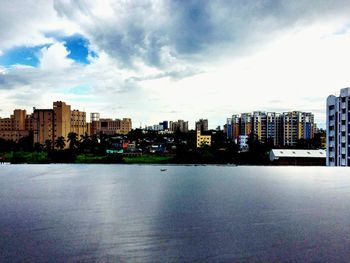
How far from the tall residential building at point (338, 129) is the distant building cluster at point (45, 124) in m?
66.2

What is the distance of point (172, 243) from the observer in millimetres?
16141

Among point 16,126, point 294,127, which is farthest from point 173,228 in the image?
point 16,126

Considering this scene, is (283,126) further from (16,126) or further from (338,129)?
(16,126)

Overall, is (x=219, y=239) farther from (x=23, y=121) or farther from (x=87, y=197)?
(x=23, y=121)

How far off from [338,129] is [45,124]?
302 feet

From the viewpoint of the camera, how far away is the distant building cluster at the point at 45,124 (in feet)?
374

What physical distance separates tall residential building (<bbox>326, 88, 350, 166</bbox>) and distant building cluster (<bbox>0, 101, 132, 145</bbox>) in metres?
66.2

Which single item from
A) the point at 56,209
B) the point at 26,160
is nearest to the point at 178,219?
the point at 56,209

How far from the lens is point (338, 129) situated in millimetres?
53781

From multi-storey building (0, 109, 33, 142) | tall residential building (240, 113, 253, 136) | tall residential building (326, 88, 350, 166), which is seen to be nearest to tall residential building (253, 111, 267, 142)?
tall residential building (240, 113, 253, 136)

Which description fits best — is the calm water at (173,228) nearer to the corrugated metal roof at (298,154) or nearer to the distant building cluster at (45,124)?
the corrugated metal roof at (298,154)

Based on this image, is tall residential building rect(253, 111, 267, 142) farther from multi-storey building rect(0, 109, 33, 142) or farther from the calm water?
the calm water

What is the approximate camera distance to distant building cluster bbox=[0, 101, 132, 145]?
374 ft

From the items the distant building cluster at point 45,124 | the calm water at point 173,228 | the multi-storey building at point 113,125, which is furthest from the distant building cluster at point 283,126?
the calm water at point 173,228
